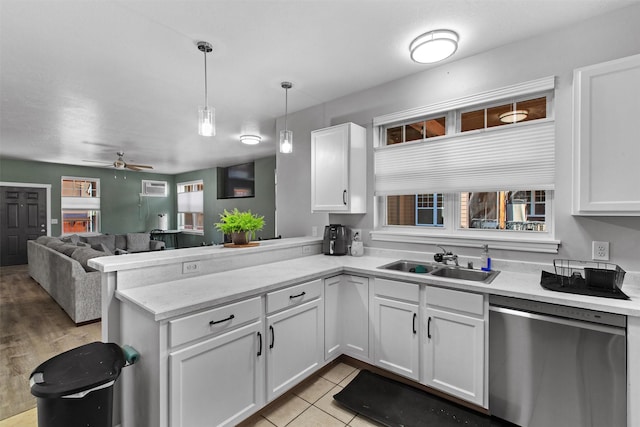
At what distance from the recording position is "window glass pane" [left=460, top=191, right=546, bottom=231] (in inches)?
90.6

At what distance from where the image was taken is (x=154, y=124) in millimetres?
4371

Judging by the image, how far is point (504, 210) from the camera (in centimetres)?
247

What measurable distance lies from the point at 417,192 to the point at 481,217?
58cm

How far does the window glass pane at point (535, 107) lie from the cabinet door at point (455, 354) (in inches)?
64.5

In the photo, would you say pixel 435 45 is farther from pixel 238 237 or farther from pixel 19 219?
pixel 19 219

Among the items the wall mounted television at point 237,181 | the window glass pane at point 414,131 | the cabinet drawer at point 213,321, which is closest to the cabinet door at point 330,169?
the window glass pane at point 414,131

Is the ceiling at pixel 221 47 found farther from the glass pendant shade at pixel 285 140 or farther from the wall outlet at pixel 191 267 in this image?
the wall outlet at pixel 191 267

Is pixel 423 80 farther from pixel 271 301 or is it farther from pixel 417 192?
pixel 271 301

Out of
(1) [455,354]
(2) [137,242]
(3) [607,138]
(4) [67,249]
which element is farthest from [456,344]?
(2) [137,242]

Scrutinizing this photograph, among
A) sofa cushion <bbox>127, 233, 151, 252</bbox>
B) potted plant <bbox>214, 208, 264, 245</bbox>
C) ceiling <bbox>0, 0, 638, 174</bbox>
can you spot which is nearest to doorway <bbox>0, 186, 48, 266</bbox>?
sofa cushion <bbox>127, 233, 151, 252</bbox>

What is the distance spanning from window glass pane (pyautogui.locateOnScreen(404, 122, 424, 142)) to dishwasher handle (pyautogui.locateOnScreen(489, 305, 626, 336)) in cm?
171

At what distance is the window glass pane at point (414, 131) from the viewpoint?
9.41 feet

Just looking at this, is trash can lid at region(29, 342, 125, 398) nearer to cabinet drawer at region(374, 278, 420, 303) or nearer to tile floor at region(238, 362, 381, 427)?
tile floor at region(238, 362, 381, 427)

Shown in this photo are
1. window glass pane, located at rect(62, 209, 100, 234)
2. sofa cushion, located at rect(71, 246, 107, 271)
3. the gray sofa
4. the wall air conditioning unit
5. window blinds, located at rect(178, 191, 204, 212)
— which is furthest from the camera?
the wall air conditioning unit
